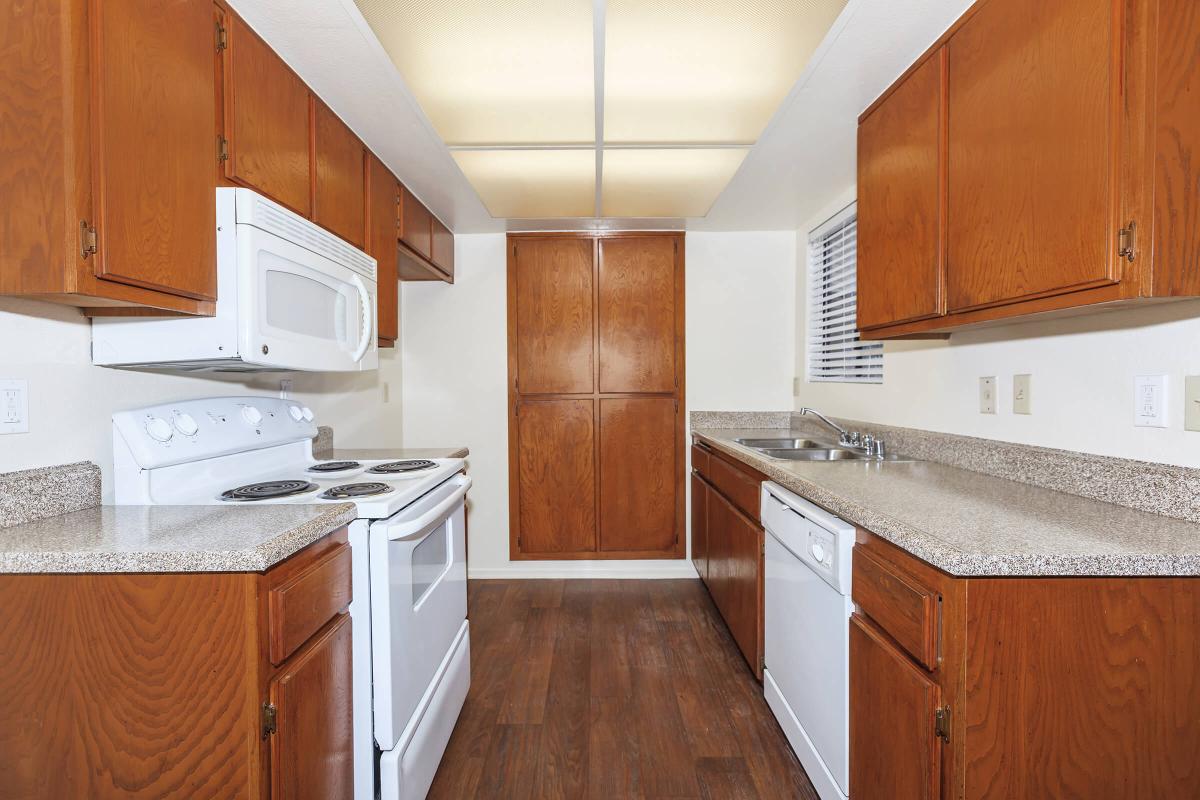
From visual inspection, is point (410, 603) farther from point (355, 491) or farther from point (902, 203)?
point (902, 203)

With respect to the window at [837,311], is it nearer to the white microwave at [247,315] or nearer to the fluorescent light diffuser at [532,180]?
the fluorescent light diffuser at [532,180]

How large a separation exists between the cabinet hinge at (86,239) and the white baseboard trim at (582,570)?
9.59 ft

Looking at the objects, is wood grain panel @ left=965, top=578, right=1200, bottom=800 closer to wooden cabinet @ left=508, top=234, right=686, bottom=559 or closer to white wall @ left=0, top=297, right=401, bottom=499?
white wall @ left=0, top=297, right=401, bottom=499

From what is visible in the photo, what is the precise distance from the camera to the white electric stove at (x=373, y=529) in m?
1.46

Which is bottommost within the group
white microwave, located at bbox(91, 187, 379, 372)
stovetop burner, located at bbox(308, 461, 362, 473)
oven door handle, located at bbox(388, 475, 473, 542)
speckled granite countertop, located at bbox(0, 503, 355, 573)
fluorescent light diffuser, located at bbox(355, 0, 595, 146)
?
oven door handle, located at bbox(388, 475, 473, 542)

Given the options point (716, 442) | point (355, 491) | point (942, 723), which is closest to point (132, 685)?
point (355, 491)

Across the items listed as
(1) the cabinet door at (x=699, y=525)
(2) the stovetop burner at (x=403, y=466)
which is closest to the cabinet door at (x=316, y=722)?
(2) the stovetop burner at (x=403, y=466)

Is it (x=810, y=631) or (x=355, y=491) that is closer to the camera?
(x=355, y=491)

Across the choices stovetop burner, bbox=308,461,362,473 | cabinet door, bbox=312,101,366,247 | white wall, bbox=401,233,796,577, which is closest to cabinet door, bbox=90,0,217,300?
cabinet door, bbox=312,101,366,247

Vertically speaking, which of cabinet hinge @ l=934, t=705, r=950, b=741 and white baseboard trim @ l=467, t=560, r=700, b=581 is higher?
cabinet hinge @ l=934, t=705, r=950, b=741

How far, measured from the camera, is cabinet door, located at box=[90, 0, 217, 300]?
1.12m

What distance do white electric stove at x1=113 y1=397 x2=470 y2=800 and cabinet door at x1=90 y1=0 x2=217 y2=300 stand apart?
1.53ft

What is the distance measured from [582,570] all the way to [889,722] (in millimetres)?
2578

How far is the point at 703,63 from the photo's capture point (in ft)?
5.78
